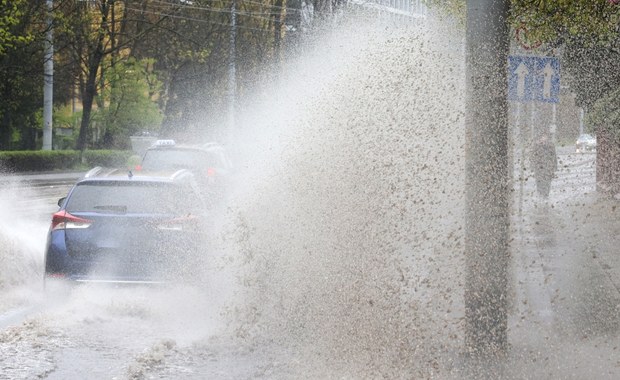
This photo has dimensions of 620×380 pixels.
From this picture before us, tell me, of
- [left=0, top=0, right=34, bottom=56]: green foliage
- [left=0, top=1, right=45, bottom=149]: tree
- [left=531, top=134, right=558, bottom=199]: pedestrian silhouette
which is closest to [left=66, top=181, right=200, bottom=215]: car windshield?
[left=531, top=134, right=558, bottom=199]: pedestrian silhouette

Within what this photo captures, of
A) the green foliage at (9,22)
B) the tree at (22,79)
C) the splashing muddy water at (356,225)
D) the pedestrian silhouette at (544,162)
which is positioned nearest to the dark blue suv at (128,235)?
the splashing muddy water at (356,225)

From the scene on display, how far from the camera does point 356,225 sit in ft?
30.3

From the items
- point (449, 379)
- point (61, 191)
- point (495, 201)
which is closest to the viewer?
point (449, 379)

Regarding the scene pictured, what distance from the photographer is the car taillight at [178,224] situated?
35.8 feet

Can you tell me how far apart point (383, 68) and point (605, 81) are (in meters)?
11.0

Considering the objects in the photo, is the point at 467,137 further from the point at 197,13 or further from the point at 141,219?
the point at 197,13

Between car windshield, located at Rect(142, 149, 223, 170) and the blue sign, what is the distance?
1190cm

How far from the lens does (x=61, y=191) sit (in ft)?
110

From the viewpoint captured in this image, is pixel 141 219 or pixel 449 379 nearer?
pixel 449 379

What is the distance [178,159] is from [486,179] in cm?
1590

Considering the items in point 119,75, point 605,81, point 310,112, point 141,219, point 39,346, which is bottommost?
point 39,346

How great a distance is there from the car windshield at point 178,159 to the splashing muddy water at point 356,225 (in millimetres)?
11457

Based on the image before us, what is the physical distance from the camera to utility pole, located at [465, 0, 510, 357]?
8016mm

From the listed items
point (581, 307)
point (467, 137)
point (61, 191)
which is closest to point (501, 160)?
point (467, 137)
